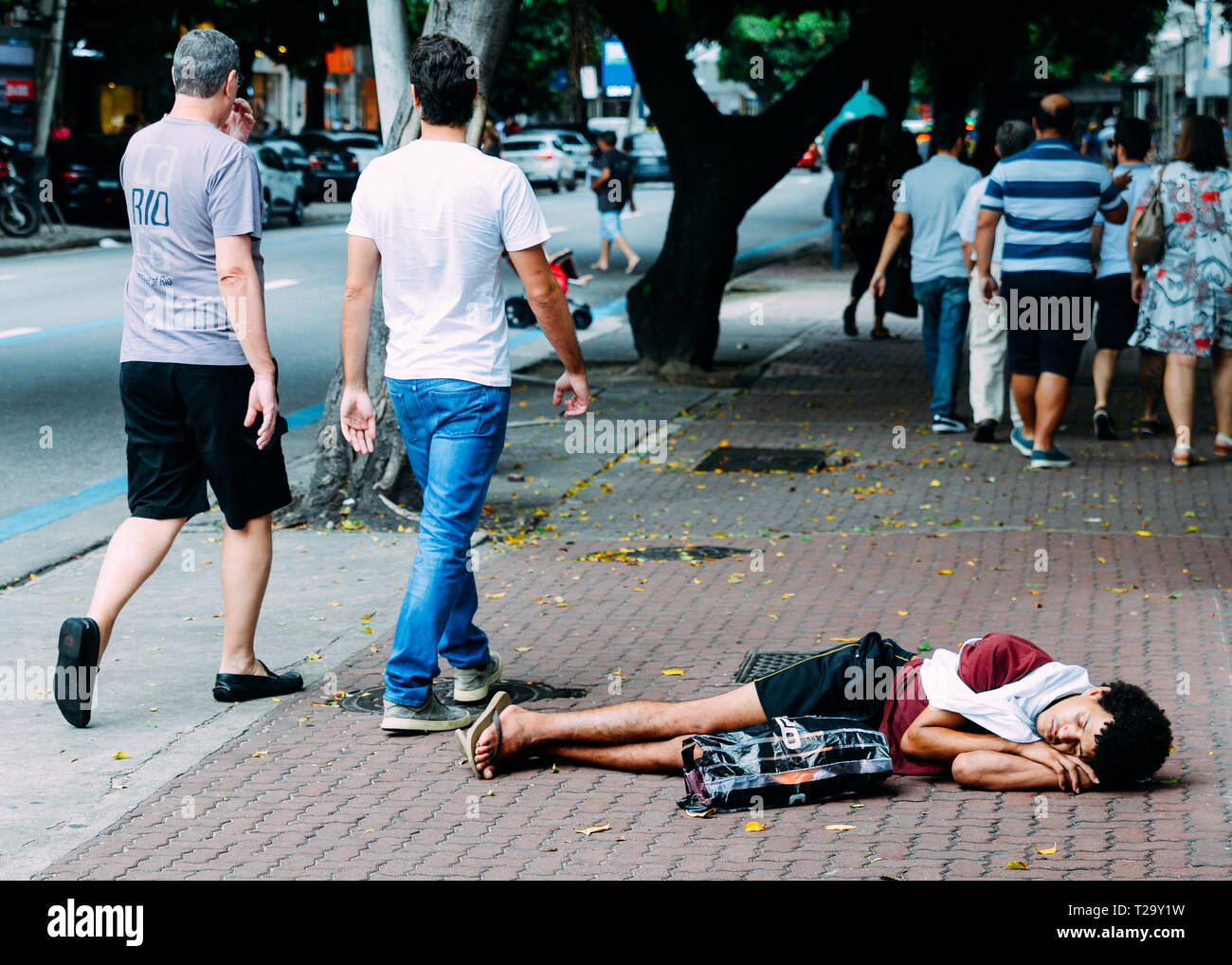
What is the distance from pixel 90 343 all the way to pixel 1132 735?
12.0m

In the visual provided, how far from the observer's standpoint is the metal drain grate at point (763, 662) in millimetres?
5672

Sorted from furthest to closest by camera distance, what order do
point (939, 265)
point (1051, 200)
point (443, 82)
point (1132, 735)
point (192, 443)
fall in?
point (939, 265) → point (1051, 200) → point (192, 443) → point (443, 82) → point (1132, 735)

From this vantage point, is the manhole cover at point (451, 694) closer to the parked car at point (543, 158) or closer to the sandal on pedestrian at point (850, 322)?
the sandal on pedestrian at point (850, 322)

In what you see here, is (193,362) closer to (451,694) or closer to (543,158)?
(451,694)

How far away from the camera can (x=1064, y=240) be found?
9094mm

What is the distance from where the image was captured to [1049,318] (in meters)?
9.12

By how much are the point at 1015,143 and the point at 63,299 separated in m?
11.6

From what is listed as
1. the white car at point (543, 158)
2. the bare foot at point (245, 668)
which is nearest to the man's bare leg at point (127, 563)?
the bare foot at point (245, 668)

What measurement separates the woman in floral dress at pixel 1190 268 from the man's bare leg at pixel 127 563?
20.5 feet

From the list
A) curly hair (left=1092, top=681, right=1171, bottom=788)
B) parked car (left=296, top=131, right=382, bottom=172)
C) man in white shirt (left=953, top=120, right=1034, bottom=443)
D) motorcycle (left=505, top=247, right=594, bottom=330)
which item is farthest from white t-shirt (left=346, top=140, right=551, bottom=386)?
parked car (left=296, top=131, right=382, bottom=172)

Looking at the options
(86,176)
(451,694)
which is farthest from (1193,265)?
(86,176)

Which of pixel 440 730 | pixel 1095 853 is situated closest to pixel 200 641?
pixel 440 730

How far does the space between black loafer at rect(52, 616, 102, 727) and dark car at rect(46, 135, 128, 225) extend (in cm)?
2410

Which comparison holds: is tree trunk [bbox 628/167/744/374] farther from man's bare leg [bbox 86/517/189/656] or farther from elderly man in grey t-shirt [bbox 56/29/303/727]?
man's bare leg [bbox 86/517/189/656]
